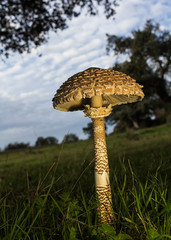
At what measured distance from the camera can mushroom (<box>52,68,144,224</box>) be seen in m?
2.25

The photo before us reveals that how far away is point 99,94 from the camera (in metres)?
2.23

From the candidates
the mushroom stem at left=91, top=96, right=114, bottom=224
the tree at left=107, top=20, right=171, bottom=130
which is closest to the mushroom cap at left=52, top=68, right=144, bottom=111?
the mushroom stem at left=91, top=96, right=114, bottom=224

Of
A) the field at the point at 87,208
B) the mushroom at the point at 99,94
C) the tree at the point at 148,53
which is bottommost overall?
the field at the point at 87,208

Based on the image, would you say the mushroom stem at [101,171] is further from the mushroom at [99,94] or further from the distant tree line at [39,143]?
the distant tree line at [39,143]

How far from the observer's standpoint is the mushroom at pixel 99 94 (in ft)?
7.38

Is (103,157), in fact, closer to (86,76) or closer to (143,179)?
(86,76)

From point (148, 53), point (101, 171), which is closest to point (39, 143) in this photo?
point (101, 171)

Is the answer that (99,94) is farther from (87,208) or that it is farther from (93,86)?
(87,208)

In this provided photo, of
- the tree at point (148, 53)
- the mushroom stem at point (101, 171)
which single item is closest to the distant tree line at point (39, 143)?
the mushroom stem at point (101, 171)

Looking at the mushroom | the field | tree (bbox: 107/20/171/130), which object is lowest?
the field

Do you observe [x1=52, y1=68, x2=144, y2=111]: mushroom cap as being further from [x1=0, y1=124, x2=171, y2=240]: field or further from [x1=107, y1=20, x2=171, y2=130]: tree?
[x1=107, y1=20, x2=171, y2=130]: tree

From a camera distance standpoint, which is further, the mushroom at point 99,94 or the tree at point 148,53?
the tree at point 148,53

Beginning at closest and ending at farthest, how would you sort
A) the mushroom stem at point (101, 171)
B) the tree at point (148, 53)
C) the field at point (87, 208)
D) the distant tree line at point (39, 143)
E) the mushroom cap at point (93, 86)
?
the field at point (87, 208) < the mushroom cap at point (93, 86) < the mushroom stem at point (101, 171) < the distant tree line at point (39, 143) < the tree at point (148, 53)

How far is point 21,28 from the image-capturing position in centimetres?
1001
